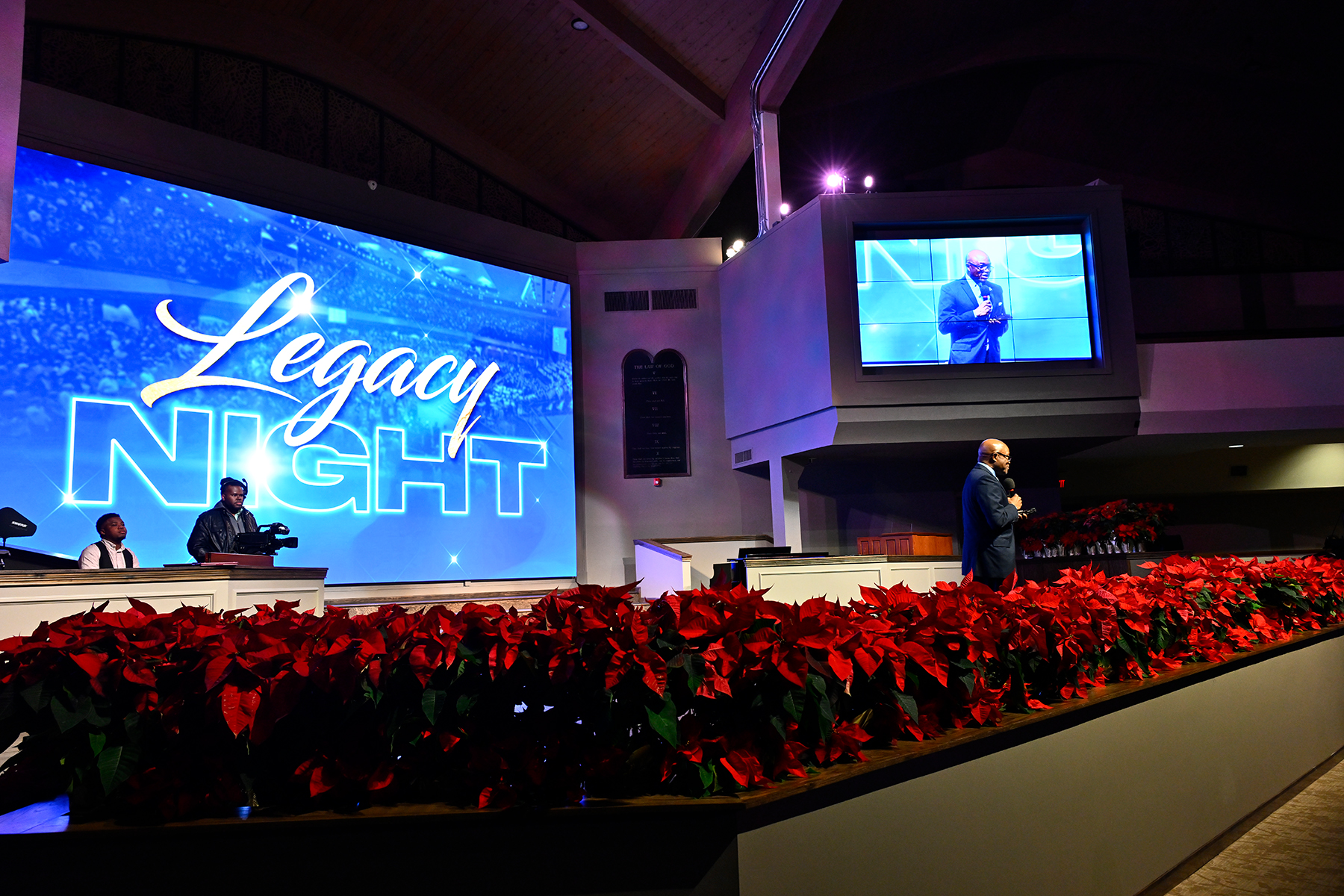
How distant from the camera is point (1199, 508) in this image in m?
13.1

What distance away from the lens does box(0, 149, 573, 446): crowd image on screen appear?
21.2ft

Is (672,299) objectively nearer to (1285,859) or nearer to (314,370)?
(314,370)

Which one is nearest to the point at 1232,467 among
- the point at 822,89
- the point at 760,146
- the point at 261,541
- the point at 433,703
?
the point at 822,89

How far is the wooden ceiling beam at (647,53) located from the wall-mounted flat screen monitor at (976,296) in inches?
108

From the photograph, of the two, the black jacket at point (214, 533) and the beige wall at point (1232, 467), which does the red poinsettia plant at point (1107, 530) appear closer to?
the beige wall at point (1232, 467)

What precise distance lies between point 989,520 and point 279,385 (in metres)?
6.20

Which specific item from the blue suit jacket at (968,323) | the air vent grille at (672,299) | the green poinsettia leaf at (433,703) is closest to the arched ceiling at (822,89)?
the air vent grille at (672,299)

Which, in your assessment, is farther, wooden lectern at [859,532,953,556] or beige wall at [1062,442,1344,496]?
beige wall at [1062,442,1344,496]

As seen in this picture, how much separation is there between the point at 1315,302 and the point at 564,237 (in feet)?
34.0

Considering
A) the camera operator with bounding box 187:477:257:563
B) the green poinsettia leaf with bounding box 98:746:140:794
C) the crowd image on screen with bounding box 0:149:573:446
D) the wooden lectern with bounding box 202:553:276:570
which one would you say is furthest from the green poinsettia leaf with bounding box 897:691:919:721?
the crowd image on screen with bounding box 0:149:573:446

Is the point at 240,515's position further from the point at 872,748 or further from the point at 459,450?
the point at 872,748

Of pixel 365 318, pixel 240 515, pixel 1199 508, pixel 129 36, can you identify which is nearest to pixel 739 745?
pixel 240 515

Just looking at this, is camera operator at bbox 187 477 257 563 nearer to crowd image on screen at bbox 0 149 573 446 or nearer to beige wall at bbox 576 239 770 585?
crowd image on screen at bbox 0 149 573 446

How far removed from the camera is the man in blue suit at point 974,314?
9.00 metres
